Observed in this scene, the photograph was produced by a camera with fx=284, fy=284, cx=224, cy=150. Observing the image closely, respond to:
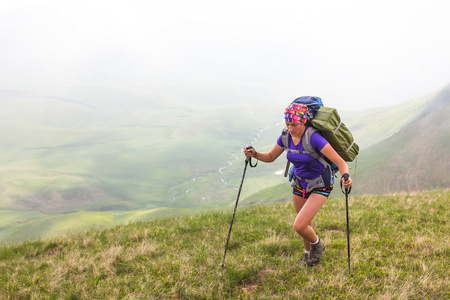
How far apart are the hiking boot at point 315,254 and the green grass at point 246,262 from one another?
0.15 meters

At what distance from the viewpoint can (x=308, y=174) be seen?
19.4ft

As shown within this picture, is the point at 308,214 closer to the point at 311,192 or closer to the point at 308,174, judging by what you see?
the point at 311,192

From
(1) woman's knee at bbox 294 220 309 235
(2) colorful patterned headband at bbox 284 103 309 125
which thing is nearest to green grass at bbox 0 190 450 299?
(1) woman's knee at bbox 294 220 309 235

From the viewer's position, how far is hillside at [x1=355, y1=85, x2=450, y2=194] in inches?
3440

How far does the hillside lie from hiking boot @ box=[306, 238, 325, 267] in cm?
9114

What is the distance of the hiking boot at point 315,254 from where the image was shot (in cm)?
621

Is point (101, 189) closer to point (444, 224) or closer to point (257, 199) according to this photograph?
point (257, 199)

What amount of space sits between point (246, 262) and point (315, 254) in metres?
1.55

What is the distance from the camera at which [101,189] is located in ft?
599

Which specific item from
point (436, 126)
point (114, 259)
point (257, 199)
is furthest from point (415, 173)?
point (114, 259)

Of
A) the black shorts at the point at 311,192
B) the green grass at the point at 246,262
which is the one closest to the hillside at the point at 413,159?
the green grass at the point at 246,262

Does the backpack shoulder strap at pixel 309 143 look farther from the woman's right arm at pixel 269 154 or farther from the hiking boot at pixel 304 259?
the hiking boot at pixel 304 259

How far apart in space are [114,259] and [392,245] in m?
6.81

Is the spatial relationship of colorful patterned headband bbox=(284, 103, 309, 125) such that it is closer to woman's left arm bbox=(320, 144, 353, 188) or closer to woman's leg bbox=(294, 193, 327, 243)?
woman's left arm bbox=(320, 144, 353, 188)
